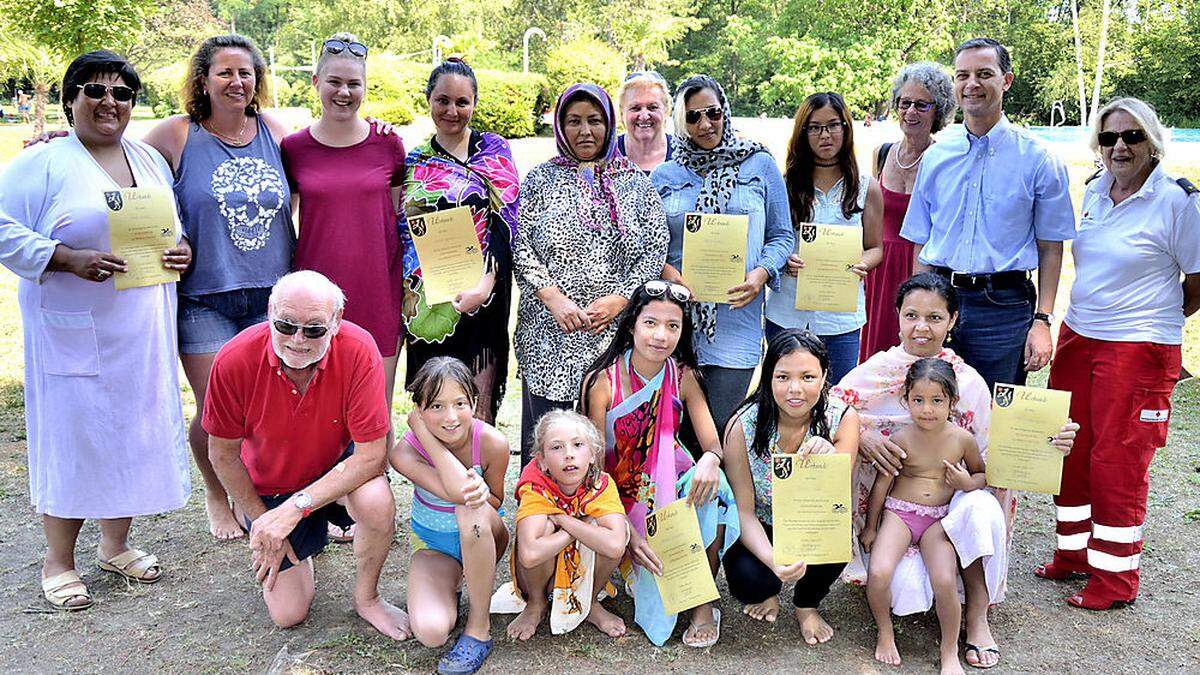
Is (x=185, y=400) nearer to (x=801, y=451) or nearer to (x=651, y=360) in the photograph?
(x=651, y=360)

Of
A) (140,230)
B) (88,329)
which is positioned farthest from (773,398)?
(88,329)

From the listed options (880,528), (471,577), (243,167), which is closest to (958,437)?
(880,528)

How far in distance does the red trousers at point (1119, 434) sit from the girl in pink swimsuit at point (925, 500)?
629mm

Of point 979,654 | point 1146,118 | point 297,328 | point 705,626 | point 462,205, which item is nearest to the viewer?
point 297,328

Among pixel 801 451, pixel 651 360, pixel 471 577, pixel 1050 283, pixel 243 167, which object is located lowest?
pixel 471 577

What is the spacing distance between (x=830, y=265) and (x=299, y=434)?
2.32 meters

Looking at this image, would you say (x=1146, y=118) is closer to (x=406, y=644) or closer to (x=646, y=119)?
(x=646, y=119)

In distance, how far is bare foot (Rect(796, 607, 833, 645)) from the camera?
3.56 metres

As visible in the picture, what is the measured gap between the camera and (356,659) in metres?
3.40

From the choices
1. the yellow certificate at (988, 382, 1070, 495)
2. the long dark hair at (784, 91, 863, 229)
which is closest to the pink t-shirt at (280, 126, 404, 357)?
the long dark hair at (784, 91, 863, 229)

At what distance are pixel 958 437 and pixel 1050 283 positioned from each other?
0.84 metres

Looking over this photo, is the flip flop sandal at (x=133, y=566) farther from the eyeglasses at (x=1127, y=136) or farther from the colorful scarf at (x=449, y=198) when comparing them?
the eyeglasses at (x=1127, y=136)

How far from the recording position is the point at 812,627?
3.59 metres

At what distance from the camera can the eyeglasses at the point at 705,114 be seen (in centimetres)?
400
